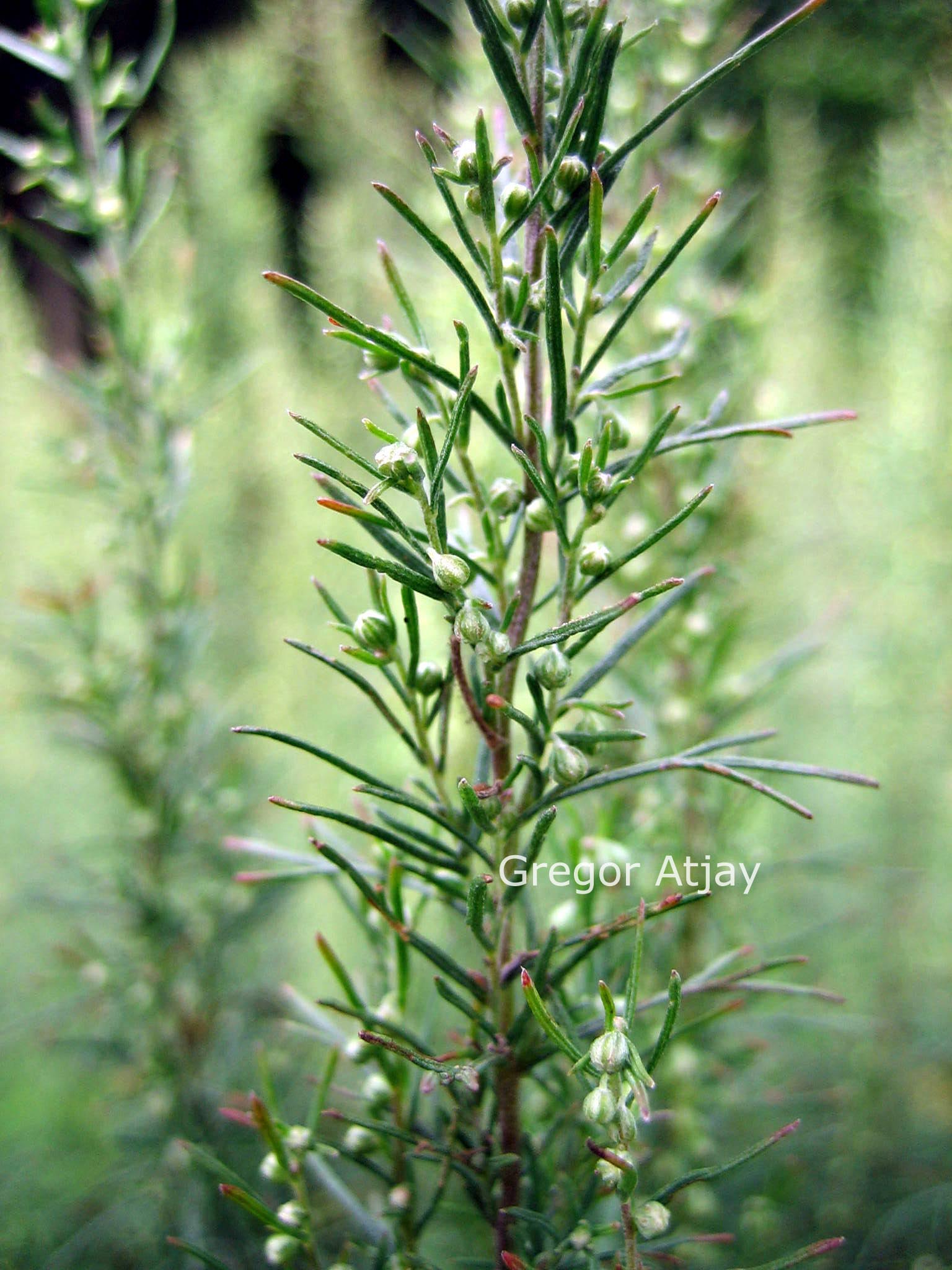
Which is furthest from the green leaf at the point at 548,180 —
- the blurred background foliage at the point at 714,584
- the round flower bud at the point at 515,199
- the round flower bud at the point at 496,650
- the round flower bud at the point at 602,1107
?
the blurred background foliage at the point at 714,584

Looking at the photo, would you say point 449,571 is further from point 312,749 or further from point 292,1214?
point 292,1214

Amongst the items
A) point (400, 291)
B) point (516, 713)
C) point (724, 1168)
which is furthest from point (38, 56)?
point (724, 1168)

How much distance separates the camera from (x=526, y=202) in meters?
0.23

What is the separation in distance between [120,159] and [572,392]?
0.35 m

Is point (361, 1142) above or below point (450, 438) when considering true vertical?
below

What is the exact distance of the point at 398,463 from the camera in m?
0.22

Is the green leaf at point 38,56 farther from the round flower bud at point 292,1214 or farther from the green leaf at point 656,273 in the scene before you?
the round flower bud at point 292,1214

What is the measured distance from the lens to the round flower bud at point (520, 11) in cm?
22

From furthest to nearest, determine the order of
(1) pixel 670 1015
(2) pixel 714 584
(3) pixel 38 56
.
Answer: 1. (2) pixel 714 584
2. (3) pixel 38 56
3. (1) pixel 670 1015

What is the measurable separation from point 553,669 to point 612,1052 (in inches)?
3.6

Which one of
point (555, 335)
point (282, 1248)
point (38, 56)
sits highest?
point (38, 56)

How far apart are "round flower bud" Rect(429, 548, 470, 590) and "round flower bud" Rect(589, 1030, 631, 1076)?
0.11 meters

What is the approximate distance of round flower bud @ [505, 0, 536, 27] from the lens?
22 cm

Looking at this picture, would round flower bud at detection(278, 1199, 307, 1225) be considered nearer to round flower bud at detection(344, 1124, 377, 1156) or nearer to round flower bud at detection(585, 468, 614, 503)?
round flower bud at detection(344, 1124, 377, 1156)
